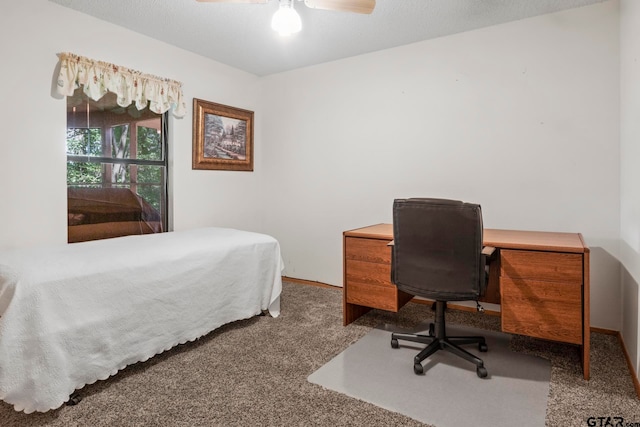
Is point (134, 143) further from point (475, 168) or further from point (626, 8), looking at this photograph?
point (626, 8)

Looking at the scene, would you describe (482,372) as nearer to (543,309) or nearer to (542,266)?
(543,309)

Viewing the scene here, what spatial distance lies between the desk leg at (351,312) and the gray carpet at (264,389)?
77 millimetres

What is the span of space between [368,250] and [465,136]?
1407 mm

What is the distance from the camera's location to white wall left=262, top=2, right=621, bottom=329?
274 cm

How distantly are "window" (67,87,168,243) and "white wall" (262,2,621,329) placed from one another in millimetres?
1370

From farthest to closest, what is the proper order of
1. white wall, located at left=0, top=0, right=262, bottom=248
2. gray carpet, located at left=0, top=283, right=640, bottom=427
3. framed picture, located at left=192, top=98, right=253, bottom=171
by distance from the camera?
framed picture, located at left=192, top=98, right=253, bottom=171, white wall, located at left=0, top=0, right=262, bottom=248, gray carpet, located at left=0, top=283, right=640, bottom=427

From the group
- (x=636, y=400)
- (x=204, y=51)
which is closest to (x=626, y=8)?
(x=636, y=400)

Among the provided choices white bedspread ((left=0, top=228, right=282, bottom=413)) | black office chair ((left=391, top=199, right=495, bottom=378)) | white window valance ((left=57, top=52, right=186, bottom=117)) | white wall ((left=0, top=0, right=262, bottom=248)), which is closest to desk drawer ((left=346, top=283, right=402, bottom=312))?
black office chair ((left=391, top=199, right=495, bottom=378))

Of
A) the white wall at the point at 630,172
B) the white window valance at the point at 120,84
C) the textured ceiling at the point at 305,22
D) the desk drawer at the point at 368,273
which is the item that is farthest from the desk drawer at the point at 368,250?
the white window valance at the point at 120,84

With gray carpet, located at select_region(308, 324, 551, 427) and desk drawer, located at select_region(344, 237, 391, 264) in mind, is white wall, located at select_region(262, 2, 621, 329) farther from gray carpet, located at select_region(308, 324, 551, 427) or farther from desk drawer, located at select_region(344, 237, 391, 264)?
gray carpet, located at select_region(308, 324, 551, 427)

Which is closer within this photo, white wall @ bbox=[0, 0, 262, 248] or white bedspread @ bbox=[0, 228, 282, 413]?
white bedspread @ bbox=[0, 228, 282, 413]

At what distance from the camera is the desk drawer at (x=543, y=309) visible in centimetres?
208

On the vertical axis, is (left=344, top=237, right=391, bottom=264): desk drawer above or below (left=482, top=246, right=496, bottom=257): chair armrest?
below

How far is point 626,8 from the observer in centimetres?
242
